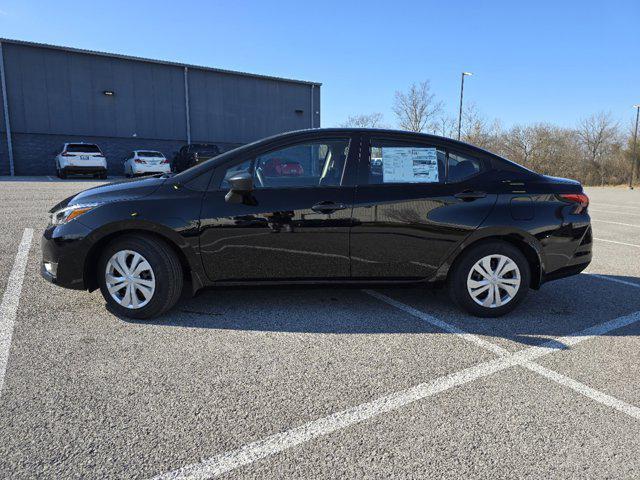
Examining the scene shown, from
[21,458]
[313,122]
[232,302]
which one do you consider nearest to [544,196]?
[232,302]

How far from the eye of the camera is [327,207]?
12.2 feet

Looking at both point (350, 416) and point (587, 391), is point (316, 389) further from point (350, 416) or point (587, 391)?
point (587, 391)

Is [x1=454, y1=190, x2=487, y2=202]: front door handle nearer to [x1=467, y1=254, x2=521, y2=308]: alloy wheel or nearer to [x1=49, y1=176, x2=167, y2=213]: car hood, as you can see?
[x1=467, y1=254, x2=521, y2=308]: alloy wheel

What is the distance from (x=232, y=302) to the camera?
427 centimetres

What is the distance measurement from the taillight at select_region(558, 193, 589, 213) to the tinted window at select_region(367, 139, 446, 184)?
1.12m

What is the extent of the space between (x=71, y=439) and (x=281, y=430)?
1006mm

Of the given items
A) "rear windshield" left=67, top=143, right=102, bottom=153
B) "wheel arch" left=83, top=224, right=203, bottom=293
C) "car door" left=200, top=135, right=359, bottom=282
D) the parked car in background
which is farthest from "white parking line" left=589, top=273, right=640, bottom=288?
"rear windshield" left=67, top=143, right=102, bottom=153

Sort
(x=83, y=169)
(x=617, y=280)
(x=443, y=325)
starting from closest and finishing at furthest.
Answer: (x=443, y=325) → (x=617, y=280) → (x=83, y=169)

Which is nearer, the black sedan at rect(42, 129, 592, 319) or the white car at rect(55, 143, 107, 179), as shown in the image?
the black sedan at rect(42, 129, 592, 319)

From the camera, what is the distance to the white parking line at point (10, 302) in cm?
313

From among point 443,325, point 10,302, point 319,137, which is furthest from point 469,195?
point 10,302

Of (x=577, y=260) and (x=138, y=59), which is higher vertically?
(x=138, y=59)

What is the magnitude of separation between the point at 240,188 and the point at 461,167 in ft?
6.23

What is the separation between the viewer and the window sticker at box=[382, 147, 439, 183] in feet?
12.8
